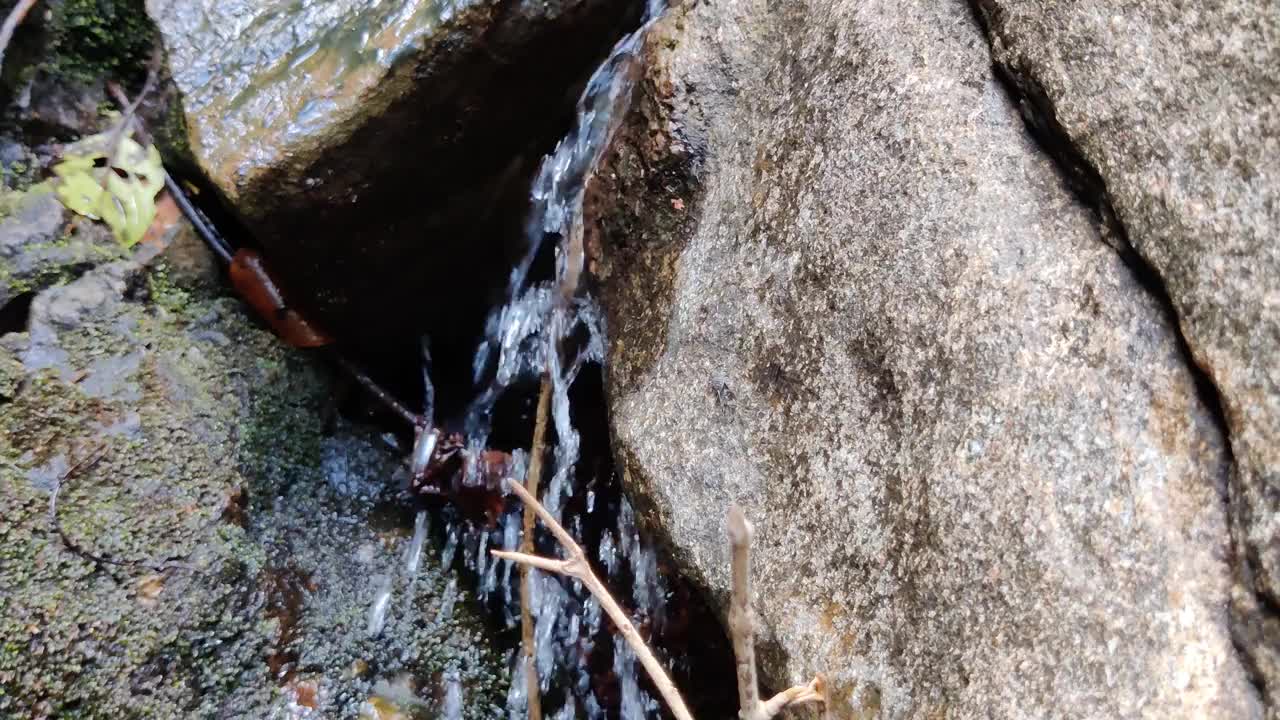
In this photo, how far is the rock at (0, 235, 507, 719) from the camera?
1.78 m

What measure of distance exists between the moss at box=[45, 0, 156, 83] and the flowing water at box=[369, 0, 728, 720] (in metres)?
1.13

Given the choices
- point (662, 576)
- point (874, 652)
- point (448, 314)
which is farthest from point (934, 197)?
point (448, 314)

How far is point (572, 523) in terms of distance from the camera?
95.4 inches

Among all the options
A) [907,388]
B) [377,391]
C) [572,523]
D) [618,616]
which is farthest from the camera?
[377,391]

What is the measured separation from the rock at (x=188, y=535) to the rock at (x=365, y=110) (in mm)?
333

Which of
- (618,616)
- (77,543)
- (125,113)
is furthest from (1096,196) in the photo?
(125,113)

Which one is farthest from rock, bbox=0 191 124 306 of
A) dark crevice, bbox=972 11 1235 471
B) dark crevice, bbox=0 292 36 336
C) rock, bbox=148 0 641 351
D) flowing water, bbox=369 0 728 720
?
dark crevice, bbox=972 11 1235 471

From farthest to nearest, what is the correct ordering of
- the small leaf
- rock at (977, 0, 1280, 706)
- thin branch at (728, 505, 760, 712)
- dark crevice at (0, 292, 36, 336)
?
the small leaf < dark crevice at (0, 292, 36, 336) < rock at (977, 0, 1280, 706) < thin branch at (728, 505, 760, 712)

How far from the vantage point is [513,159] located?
7.91ft

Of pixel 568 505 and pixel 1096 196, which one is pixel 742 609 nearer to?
pixel 1096 196

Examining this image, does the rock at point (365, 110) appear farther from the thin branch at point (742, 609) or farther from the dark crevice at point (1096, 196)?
the thin branch at point (742, 609)

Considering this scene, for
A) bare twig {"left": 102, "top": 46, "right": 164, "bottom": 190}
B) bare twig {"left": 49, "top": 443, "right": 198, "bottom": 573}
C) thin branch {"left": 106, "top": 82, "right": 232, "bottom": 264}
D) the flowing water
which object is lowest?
the flowing water

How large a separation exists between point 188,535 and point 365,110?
1091mm

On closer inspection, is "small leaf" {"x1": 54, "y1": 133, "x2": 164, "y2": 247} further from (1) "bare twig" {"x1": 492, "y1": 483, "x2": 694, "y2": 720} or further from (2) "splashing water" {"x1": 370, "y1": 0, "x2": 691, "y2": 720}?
(1) "bare twig" {"x1": 492, "y1": 483, "x2": 694, "y2": 720}
